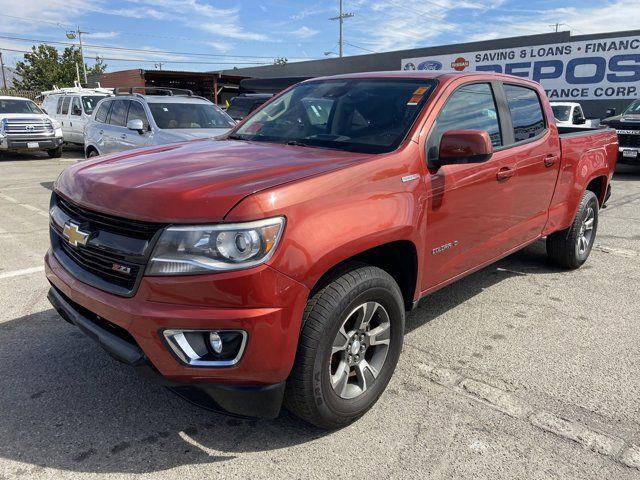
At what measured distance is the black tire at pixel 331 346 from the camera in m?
2.36

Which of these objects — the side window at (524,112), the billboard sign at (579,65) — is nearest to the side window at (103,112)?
the side window at (524,112)

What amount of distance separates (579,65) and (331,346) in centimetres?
2075

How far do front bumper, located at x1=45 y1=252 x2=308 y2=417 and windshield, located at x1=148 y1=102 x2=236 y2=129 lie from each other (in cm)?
704

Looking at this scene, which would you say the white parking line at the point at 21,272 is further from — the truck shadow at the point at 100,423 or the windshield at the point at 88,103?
the windshield at the point at 88,103

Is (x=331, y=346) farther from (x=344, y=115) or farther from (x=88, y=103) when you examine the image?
(x=88, y=103)

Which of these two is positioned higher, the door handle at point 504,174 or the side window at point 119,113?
the side window at point 119,113

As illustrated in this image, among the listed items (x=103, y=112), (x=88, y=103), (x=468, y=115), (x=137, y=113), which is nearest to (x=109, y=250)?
(x=468, y=115)

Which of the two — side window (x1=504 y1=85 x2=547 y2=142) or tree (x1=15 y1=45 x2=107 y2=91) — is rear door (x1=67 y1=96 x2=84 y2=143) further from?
tree (x1=15 y1=45 x2=107 y2=91)

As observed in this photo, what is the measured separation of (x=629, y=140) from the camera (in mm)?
12359

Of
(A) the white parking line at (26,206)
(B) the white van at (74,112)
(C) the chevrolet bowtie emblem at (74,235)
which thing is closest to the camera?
(C) the chevrolet bowtie emblem at (74,235)

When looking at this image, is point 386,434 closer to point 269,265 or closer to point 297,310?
point 297,310

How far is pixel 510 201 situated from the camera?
383 cm

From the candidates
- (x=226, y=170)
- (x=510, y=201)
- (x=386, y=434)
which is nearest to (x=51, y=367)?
(x=226, y=170)

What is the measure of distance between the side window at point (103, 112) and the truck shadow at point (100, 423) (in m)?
7.62
